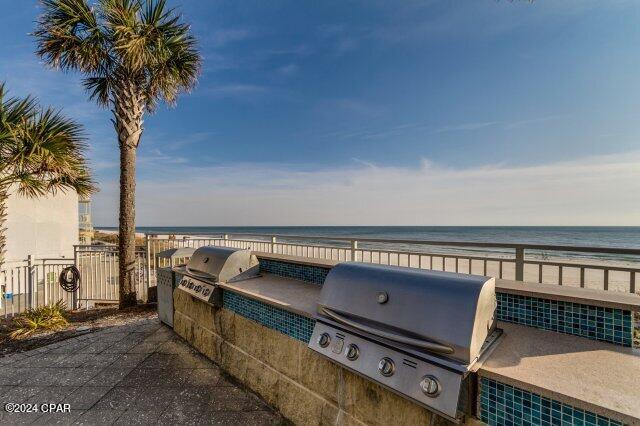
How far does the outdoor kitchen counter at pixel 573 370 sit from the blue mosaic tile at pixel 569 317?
0.15 ft

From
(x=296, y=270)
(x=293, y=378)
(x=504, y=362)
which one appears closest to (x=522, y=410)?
(x=504, y=362)

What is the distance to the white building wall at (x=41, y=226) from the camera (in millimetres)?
10086

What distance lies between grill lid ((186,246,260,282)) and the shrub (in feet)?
11.2

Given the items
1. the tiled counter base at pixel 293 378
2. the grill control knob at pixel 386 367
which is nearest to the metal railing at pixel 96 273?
the tiled counter base at pixel 293 378

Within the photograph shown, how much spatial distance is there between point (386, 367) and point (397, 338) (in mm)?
143

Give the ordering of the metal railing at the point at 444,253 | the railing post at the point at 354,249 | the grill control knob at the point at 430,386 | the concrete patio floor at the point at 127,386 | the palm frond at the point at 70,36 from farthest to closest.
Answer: the railing post at the point at 354,249
the palm frond at the point at 70,36
the metal railing at the point at 444,253
the concrete patio floor at the point at 127,386
the grill control knob at the point at 430,386

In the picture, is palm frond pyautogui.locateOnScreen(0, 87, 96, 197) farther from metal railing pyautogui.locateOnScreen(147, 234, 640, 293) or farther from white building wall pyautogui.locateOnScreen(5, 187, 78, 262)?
white building wall pyautogui.locateOnScreen(5, 187, 78, 262)

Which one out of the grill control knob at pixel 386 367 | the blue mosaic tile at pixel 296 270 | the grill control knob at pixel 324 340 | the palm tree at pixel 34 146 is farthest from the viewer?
the palm tree at pixel 34 146

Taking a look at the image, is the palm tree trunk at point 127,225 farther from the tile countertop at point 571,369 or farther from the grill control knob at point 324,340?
the tile countertop at point 571,369

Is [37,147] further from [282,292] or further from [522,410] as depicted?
[522,410]

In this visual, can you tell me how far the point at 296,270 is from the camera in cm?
285

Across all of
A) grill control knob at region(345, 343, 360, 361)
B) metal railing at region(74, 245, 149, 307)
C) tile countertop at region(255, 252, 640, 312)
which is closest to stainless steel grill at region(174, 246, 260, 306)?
grill control knob at region(345, 343, 360, 361)

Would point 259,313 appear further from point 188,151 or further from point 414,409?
point 188,151

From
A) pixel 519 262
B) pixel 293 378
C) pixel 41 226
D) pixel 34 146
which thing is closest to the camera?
pixel 293 378
